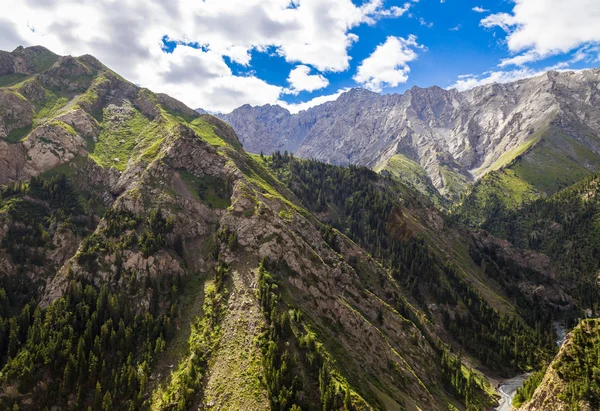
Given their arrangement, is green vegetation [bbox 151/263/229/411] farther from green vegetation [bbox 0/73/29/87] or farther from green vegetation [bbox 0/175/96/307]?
green vegetation [bbox 0/73/29/87]

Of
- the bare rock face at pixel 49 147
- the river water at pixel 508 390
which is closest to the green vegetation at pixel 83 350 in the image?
the bare rock face at pixel 49 147

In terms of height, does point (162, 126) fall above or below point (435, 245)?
above

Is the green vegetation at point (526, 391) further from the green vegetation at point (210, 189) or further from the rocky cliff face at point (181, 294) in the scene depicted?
the green vegetation at point (210, 189)

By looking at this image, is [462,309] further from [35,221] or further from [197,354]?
[35,221]

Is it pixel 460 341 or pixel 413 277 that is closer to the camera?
pixel 460 341

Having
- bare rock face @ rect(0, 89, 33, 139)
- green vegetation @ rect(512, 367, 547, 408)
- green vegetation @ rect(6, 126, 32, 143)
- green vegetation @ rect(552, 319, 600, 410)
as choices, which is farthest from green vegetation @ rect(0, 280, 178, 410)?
bare rock face @ rect(0, 89, 33, 139)

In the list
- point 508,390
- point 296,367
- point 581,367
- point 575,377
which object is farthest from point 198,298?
point 508,390

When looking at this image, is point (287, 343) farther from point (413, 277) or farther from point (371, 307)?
point (413, 277)

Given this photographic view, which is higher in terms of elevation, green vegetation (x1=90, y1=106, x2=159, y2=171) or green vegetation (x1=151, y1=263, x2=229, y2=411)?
green vegetation (x1=90, y1=106, x2=159, y2=171)

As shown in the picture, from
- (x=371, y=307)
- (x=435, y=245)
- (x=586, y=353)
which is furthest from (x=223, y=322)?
(x=435, y=245)
